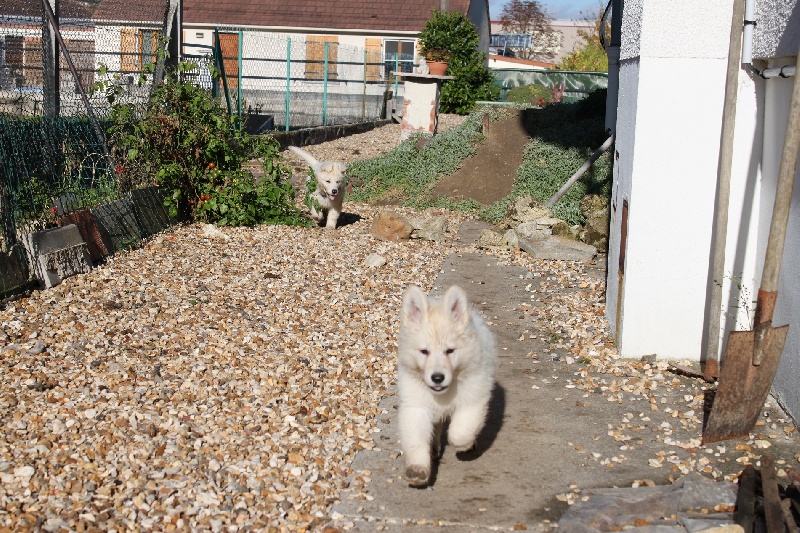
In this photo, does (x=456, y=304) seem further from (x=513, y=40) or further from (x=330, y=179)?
(x=513, y=40)

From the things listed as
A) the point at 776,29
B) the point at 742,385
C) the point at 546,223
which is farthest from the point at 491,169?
the point at 742,385

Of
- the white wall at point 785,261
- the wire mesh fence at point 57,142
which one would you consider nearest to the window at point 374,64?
the wire mesh fence at point 57,142

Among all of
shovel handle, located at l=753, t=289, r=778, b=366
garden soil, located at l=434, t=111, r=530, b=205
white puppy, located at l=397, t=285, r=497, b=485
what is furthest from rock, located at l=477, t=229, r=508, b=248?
white puppy, located at l=397, t=285, r=497, b=485

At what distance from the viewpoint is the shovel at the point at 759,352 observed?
430 cm

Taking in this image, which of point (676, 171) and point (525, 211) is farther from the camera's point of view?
point (525, 211)

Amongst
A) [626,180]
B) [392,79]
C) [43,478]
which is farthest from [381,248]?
[392,79]

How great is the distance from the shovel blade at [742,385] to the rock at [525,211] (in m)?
6.47

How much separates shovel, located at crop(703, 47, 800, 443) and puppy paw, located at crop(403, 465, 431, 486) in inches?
65.5

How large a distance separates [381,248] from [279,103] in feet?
31.5

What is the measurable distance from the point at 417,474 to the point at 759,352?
77.0 inches

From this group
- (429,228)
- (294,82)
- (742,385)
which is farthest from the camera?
(294,82)

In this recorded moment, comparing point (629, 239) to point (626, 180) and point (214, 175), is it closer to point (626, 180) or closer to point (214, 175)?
point (626, 180)

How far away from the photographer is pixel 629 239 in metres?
5.89

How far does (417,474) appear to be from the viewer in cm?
400
